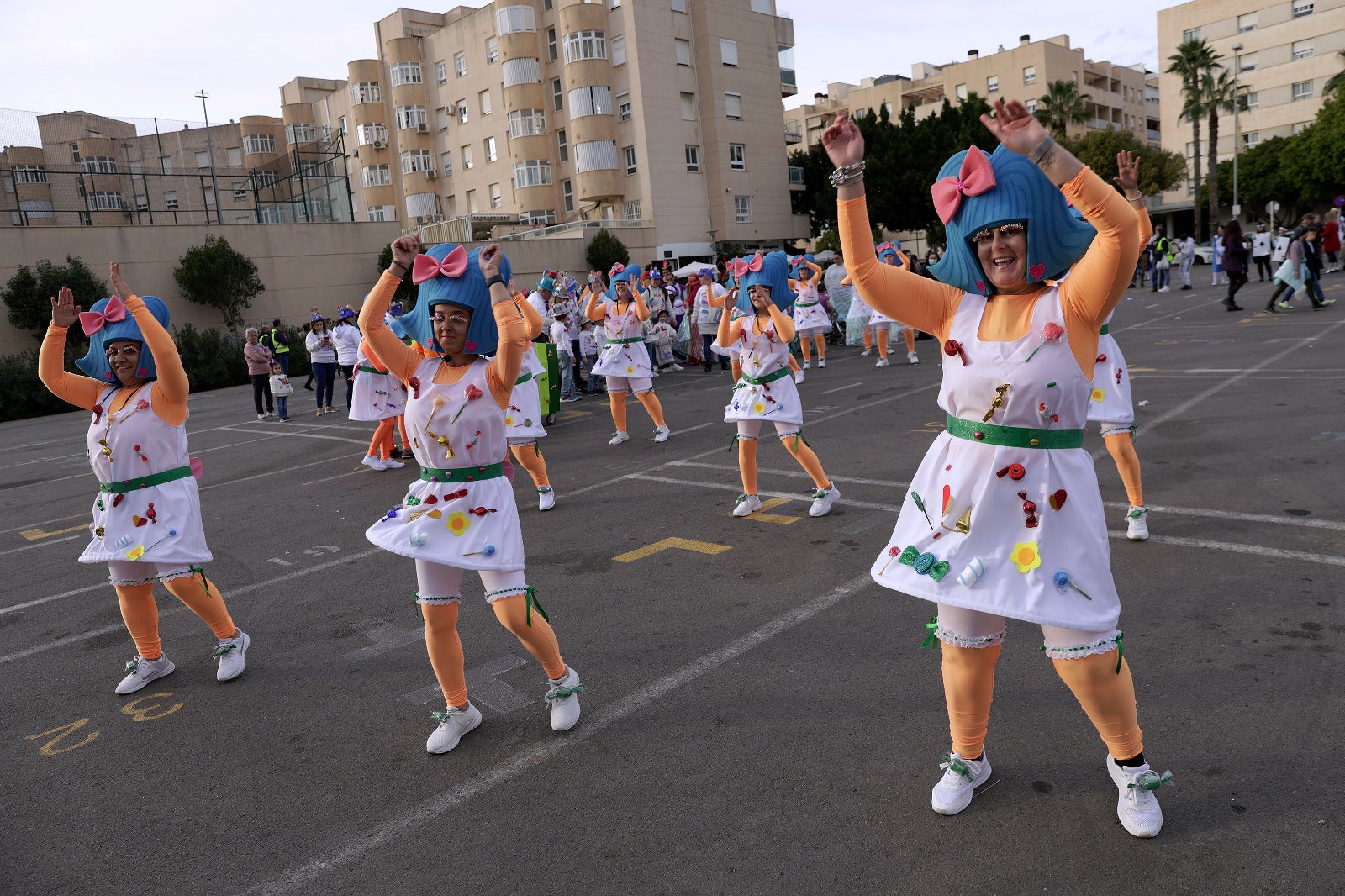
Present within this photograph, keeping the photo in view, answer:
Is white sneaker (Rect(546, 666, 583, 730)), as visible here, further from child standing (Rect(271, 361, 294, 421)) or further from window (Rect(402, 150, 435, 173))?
window (Rect(402, 150, 435, 173))

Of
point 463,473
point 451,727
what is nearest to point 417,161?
point 463,473

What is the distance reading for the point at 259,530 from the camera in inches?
344

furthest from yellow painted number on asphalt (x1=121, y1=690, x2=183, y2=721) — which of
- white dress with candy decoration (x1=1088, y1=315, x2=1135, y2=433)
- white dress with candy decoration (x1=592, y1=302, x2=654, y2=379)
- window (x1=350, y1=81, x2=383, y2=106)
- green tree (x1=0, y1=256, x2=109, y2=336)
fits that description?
window (x1=350, y1=81, x2=383, y2=106)

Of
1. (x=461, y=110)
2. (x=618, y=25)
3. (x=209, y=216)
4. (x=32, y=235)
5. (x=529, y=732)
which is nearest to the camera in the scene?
(x=529, y=732)

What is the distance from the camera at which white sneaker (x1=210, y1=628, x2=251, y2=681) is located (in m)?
5.09

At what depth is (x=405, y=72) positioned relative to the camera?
54.2m

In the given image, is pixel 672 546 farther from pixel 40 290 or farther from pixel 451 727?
pixel 40 290

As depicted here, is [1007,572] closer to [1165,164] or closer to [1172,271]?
[1172,271]

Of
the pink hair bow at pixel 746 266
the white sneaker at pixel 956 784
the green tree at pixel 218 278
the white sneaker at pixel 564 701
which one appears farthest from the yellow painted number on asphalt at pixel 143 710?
the green tree at pixel 218 278

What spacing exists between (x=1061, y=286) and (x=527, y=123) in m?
50.6

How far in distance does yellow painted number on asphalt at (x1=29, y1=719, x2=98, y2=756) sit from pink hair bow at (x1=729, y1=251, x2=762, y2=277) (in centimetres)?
546

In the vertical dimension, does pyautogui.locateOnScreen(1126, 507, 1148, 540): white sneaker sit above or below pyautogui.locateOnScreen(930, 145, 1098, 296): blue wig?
below

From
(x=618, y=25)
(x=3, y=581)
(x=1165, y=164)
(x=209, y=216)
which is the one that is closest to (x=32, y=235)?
(x=209, y=216)

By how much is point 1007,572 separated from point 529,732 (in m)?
2.33
